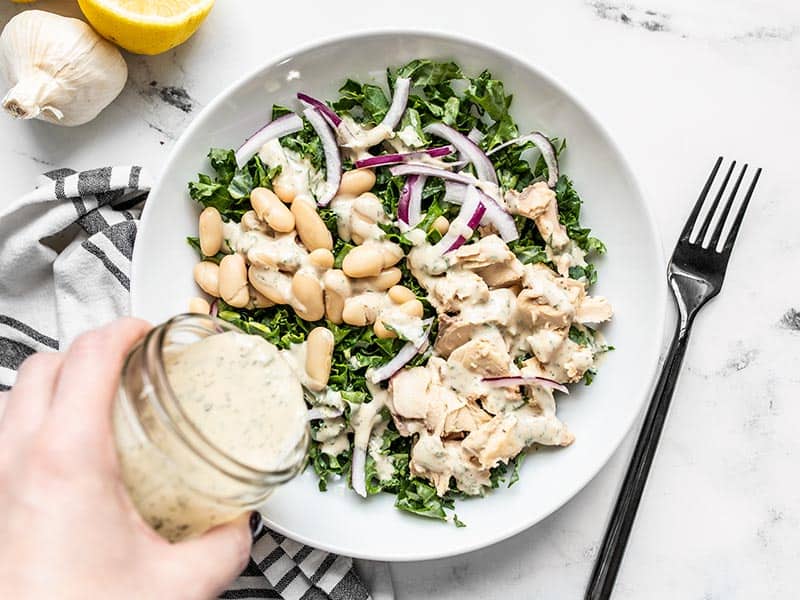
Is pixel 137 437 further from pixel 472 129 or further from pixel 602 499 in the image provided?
pixel 602 499

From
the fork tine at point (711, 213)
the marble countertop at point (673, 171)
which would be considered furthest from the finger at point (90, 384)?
the fork tine at point (711, 213)

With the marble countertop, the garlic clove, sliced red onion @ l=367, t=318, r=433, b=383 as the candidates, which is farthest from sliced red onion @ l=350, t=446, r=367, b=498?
the garlic clove

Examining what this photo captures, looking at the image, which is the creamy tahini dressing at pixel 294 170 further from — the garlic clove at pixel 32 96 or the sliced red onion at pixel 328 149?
the garlic clove at pixel 32 96

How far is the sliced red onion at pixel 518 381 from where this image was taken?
2.01m

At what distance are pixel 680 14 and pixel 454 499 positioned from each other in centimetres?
132

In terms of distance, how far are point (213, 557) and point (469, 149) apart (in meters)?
1.13

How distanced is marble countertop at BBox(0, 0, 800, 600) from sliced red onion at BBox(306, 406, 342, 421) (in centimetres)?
49

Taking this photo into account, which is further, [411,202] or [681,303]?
[681,303]

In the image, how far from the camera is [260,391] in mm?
1501

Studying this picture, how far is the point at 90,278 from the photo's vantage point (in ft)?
7.09

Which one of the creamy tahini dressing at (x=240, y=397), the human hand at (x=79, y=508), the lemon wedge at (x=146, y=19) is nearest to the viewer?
the human hand at (x=79, y=508)

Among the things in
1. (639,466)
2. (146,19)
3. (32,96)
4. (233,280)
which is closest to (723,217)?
(639,466)

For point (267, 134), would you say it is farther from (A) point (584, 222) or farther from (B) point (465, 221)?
(A) point (584, 222)

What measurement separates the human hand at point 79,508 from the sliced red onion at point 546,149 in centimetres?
107
